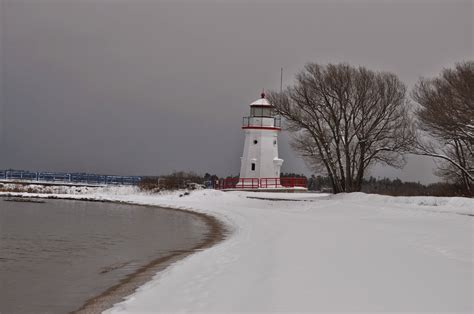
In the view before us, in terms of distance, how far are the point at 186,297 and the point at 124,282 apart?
7.63 ft

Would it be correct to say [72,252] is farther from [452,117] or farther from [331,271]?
[452,117]

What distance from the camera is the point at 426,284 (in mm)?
8953

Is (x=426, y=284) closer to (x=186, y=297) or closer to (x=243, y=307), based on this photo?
(x=243, y=307)

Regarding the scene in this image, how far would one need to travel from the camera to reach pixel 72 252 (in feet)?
50.1

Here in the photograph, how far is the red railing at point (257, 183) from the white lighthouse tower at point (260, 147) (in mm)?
189

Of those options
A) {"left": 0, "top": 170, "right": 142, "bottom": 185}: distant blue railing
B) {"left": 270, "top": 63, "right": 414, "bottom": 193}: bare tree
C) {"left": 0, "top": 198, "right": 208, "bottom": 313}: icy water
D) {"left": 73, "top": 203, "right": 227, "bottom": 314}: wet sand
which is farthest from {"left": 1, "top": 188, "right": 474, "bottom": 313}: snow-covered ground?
{"left": 0, "top": 170, "right": 142, "bottom": 185}: distant blue railing

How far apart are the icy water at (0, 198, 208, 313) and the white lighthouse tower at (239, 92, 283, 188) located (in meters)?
21.1

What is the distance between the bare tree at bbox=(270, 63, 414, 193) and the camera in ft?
115

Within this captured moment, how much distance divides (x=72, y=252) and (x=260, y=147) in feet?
111

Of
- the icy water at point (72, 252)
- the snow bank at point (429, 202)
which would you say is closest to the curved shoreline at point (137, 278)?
the icy water at point (72, 252)

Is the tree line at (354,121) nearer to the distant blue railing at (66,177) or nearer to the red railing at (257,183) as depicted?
the red railing at (257,183)

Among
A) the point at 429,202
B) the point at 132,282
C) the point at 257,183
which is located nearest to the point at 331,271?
the point at 132,282

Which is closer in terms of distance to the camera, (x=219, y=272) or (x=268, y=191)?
(x=219, y=272)

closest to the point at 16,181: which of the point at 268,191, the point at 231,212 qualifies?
the point at 268,191
